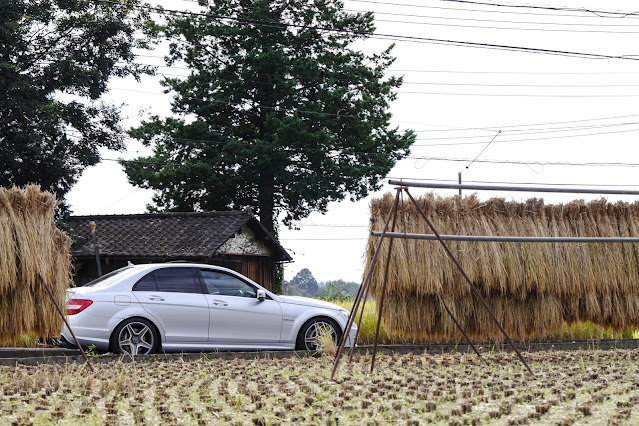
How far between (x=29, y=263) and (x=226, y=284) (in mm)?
4032

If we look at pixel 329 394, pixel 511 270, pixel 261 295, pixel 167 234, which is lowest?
pixel 329 394

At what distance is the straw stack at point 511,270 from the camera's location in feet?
33.4

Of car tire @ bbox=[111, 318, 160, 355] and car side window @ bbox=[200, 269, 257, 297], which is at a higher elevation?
car side window @ bbox=[200, 269, 257, 297]

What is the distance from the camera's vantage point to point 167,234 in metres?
26.8

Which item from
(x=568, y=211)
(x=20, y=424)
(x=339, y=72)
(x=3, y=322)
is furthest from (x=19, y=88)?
(x=20, y=424)

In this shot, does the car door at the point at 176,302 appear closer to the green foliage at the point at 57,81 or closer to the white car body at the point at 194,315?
the white car body at the point at 194,315

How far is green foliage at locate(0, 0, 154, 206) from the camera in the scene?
25250 mm

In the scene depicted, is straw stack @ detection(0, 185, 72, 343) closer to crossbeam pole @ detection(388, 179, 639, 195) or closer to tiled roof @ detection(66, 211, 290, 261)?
crossbeam pole @ detection(388, 179, 639, 195)

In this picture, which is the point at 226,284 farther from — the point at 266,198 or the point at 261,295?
the point at 266,198

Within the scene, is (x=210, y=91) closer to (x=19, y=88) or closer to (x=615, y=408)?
(x=19, y=88)

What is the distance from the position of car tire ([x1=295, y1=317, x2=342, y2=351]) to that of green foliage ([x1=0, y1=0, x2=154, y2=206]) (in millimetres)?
15484

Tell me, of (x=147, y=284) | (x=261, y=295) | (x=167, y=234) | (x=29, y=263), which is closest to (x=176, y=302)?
(x=147, y=284)

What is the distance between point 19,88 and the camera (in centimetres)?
2519

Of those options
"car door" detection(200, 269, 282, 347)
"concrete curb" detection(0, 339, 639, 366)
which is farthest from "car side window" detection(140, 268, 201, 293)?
"concrete curb" detection(0, 339, 639, 366)
